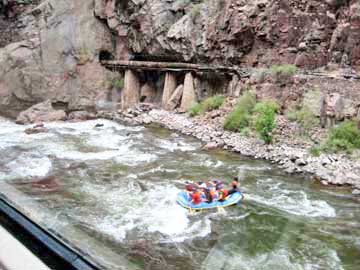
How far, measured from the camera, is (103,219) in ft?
32.3

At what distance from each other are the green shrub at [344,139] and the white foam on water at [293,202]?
4.20 metres

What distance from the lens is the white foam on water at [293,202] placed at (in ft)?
35.7

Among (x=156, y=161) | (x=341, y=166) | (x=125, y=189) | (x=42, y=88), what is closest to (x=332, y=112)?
(x=341, y=166)

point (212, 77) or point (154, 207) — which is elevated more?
point (212, 77)

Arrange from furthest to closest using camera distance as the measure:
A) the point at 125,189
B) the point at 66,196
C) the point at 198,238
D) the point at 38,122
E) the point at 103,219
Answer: the point at 38,122 < the point at 125,189 < the point at 66,196 < the point at 103,219 < the point at 198,238

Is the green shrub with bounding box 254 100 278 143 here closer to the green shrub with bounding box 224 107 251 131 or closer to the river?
the green shrub with bounding box 224 107 251 131

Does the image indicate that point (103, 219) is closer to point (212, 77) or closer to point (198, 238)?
point (198, 238)

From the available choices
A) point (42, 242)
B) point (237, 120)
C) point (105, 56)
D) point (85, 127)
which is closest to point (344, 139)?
point (237, 120)

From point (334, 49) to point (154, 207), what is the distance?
1389 centimetres

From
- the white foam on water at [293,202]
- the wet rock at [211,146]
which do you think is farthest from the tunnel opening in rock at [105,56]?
the white foam on water at [293,202]

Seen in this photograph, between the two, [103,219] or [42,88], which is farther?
[42,88]

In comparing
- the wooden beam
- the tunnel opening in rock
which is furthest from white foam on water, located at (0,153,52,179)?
the tunnel opening in rock

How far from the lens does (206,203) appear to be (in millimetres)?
10750

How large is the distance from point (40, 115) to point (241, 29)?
13507mm
